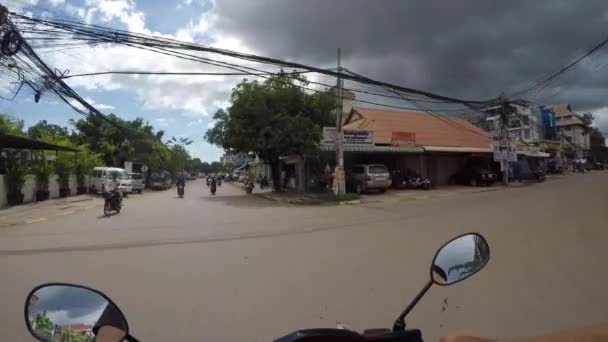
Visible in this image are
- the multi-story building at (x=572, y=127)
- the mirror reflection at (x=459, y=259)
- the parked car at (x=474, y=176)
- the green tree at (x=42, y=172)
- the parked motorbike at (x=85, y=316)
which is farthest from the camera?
the multi-story building at (x=572, y=127)

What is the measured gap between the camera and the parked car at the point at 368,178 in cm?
2403

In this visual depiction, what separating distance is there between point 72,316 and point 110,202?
53.9 feet

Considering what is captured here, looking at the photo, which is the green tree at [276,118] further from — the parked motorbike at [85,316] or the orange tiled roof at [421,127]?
the parked motorbike at [85,316]

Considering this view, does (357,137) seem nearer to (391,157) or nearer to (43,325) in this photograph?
(391,157)

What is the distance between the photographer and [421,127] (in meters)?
33.8

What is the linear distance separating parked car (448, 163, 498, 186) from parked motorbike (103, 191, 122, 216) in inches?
927

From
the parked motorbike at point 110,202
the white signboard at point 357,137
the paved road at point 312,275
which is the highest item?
the white signboard at point 357,137

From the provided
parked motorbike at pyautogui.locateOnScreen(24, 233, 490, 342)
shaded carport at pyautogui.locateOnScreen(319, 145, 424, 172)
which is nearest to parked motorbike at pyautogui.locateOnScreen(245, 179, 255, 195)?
shaded carport at pyautogui.locateOnScreen(319, 145, 424, 172)

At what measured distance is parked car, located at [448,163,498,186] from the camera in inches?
1168

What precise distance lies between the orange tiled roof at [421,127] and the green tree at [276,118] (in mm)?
6081

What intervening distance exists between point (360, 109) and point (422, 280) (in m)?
29.2

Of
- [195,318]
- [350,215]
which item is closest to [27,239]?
[195,318]

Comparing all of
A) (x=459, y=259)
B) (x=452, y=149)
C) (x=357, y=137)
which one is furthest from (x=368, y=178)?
(x=459, y=259)

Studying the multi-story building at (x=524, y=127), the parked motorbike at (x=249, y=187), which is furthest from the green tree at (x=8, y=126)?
the multi-story building at (x=524, y=127)
